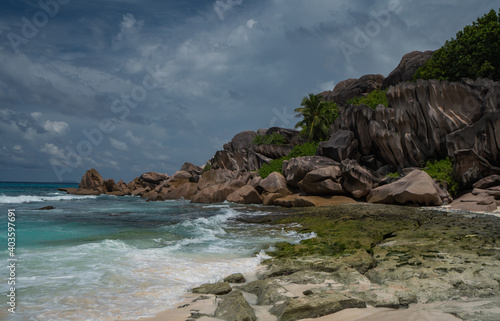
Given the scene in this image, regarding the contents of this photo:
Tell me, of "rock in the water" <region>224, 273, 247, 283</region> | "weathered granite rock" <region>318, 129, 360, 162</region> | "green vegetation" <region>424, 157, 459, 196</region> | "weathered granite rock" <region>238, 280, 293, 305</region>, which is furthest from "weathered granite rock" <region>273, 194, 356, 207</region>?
"weathered granite rock" <region>238, 280, 293, 305</region>

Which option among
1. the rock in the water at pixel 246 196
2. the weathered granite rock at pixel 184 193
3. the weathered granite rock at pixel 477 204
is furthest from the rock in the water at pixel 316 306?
the weathered granite rock at pixel 184 193

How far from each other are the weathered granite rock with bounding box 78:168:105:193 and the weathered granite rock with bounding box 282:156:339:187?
4634 centimetres

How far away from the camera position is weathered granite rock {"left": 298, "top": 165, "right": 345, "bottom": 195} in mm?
24219

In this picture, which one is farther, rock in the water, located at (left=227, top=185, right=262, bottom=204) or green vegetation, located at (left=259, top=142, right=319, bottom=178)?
green vegetation, located at (left=259, top=142, right=319, bottom=178)

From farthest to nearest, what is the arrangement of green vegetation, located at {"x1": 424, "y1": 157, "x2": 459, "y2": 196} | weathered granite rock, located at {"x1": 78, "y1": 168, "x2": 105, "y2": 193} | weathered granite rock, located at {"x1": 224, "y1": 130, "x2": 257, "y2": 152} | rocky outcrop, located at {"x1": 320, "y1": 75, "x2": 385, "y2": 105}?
weathered granite rock, located at {"x1": 78, "y1": 168, "x2": 105, "y2": 193} → weathered granite rock, located at {"x1": 224, "y1": 130, "x2": 257, "y2": 152} → rocky outcrop, located at {"x1": 320, "y1": 75, "x2": 385, "y2": 105} → green vegetation, located at {"x1": 424, "y1": 157, "x2": 459, "y2": 196}

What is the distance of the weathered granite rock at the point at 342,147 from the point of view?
27.6 metres

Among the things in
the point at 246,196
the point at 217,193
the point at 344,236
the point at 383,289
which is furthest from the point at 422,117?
the point at 383,289

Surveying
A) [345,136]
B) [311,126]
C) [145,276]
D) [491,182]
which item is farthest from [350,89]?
[145,276]

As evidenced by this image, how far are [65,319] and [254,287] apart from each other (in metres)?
2.88

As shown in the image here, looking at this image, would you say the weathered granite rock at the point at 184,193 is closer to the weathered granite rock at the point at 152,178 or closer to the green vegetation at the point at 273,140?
the green vegetation at the point at 273,140

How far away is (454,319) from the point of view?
3.21 metres

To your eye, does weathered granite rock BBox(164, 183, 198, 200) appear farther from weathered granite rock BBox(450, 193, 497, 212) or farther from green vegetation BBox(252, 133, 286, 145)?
weathered granite rock BBox(450, 193, 497, 212)

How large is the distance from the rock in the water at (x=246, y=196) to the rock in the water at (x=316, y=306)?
24.1 metres

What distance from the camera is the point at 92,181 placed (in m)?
61.1
